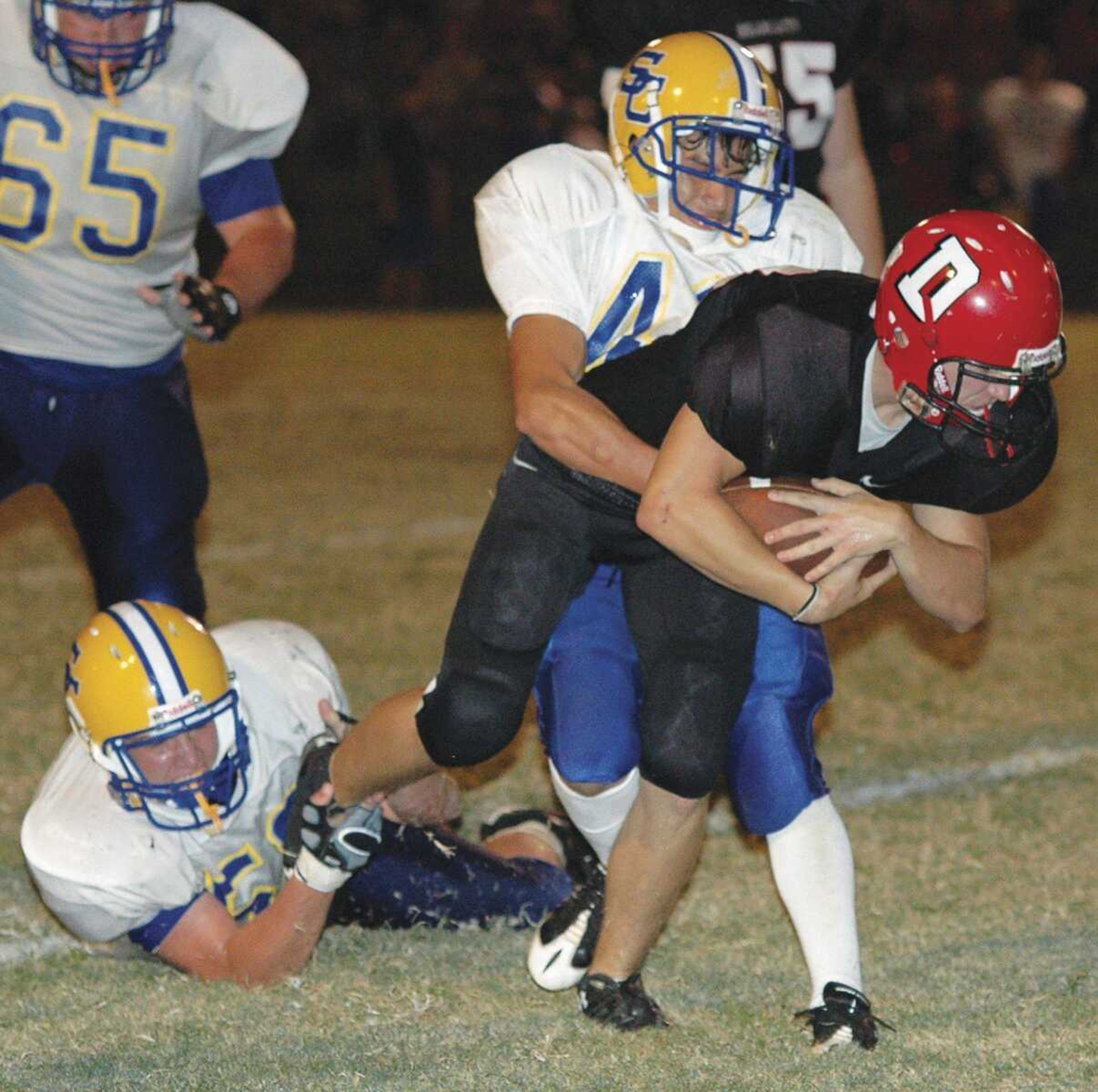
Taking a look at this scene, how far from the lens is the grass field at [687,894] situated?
8.13ft

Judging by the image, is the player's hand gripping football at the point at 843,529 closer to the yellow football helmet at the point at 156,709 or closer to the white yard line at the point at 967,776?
the yellow football helmet at the point at 156,709

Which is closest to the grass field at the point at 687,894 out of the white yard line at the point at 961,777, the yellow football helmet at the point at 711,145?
the white yard line at the point at 961,777

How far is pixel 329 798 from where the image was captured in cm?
279

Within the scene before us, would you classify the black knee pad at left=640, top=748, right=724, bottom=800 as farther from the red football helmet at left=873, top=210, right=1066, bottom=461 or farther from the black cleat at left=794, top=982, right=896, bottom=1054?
the red football helmet at left=873, top=210, right=1066, bottom=461

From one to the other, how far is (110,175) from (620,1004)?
1733 millimetres

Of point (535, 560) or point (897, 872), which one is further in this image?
point (897, 872)

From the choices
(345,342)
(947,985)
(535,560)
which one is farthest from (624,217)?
(345,342)

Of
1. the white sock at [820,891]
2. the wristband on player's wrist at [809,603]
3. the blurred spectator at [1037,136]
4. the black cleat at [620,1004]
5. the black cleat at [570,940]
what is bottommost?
the blurred spectator at [1037,136]

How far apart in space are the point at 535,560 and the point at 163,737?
0.61m

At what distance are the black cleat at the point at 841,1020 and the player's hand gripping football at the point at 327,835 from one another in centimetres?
65

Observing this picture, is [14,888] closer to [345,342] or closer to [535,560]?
[535,560]

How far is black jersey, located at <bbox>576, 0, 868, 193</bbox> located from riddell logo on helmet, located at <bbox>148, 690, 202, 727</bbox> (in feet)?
5.00

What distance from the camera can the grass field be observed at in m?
2.48

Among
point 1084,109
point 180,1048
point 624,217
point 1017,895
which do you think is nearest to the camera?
point 180,1048
